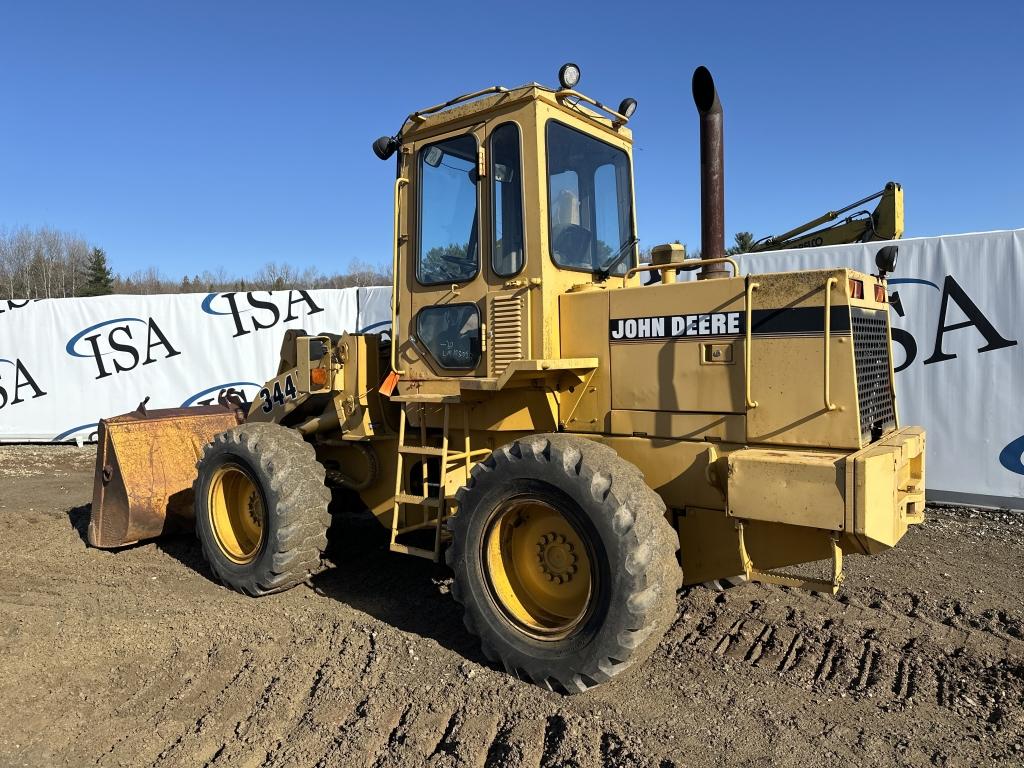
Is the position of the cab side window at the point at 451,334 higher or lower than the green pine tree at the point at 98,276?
lower

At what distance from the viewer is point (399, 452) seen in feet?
15.6

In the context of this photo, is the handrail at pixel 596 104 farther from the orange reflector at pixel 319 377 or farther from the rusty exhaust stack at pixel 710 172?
the orange reflector at pixel 319 377

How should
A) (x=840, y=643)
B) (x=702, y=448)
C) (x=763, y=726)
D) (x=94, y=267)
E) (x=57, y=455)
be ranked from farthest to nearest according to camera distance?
1. (x=94, y=267)
2. (x=57, y=455)
3. (x=840, y=643)
4. (x=702, y=448)
5. (x=763, y=726)

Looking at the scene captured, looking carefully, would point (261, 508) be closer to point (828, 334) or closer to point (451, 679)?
point (451, 679)

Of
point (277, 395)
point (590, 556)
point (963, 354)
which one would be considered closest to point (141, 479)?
point (277, 395)

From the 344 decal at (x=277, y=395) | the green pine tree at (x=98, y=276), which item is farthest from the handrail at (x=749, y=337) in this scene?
the green pine tree at (x=98, y=276)

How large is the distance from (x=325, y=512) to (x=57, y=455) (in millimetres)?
9479

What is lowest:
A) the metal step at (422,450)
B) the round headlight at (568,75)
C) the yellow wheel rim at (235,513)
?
the yellow wheel rim at (235,513)

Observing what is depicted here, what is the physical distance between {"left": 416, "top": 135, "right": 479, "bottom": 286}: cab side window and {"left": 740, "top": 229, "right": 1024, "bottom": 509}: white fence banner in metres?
5.52

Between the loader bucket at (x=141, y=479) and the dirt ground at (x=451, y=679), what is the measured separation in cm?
51

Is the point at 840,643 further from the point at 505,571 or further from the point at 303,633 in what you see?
the point at 303,633

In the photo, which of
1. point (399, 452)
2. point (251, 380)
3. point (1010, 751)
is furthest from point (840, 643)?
point (251, 380)

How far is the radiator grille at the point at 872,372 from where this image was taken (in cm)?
365

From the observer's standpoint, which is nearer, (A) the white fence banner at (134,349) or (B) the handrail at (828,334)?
(B) the handrail at (828,334)
